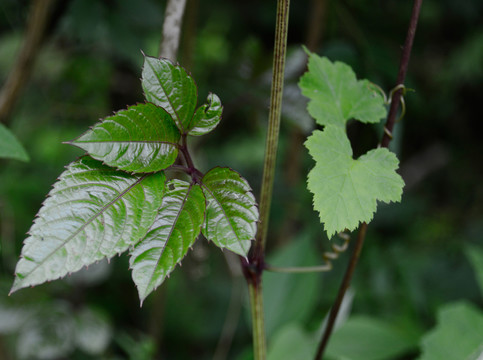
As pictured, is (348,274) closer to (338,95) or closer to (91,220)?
(338,95)

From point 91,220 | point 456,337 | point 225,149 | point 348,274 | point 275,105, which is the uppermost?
point 275,105

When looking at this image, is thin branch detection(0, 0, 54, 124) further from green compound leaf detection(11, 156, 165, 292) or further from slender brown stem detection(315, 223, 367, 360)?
slender brown stem detection(315, 223, 367, 360)

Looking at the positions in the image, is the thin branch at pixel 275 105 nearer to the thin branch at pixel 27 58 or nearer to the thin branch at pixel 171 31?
the thin branch at pixel 171 31

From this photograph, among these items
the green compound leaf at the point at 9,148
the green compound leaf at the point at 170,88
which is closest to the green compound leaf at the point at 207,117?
the green compound leaf at the point at 170,88

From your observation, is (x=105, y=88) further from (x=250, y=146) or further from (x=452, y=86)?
(x=452, y=86)

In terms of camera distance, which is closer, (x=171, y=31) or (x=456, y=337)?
(x=171, y=31)

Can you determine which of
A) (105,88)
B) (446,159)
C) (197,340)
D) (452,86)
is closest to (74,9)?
(105,88)

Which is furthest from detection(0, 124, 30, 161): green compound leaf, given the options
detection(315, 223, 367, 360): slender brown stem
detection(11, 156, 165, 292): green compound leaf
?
detection(315, 223, 367, 360): slender brown stem

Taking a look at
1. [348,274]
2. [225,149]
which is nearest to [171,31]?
[348,274]
